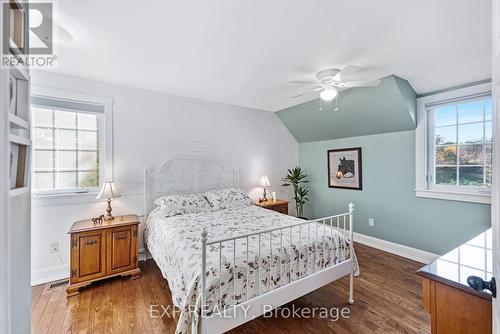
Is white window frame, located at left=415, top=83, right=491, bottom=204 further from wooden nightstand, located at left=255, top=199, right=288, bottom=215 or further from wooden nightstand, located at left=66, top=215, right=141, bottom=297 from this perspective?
wooden nightstand, located at left=66, top=215, right=141, bottom=297

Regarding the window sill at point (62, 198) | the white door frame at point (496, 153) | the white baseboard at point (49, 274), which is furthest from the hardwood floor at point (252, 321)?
the white door frame at point (496, 153)

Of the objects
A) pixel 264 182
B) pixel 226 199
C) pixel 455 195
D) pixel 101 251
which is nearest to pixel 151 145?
pixel 226 199

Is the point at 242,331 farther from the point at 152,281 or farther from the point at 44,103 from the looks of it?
the point at 44,103

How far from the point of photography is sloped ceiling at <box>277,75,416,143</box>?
3027 millimetres

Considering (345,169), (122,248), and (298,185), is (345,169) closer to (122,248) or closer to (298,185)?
(298,185)

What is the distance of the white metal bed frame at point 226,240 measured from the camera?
1456 millimetres

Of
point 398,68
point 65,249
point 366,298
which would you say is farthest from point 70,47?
point 366,298

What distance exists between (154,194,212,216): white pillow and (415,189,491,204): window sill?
3.11 m

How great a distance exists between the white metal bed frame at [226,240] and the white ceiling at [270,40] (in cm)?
135

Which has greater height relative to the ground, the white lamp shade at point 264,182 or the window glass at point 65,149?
the window glass at point 65,149

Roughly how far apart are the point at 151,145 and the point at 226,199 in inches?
55.7

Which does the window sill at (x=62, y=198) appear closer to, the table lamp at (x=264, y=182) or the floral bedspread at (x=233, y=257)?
the floral bedspread at (x=233, y=257)

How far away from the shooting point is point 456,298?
1037mm

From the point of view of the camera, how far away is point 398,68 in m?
2.59
